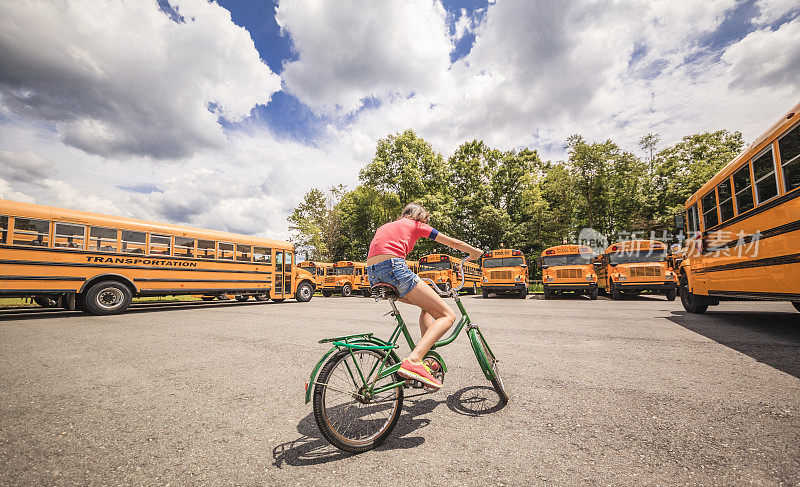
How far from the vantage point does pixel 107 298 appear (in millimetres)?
9562

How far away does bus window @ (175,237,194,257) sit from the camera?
36.7ft

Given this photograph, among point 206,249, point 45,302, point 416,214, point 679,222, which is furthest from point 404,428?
point 45,302

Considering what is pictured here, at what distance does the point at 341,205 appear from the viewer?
3416cm

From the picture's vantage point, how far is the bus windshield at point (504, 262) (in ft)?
54.0

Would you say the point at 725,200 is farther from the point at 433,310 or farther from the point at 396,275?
the point at 396,275

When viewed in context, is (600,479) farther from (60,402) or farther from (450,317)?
(60,402)

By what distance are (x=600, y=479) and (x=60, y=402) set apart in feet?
15.1

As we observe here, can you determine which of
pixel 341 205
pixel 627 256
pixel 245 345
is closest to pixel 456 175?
pixel 341 205

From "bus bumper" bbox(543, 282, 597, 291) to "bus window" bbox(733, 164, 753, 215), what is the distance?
28.7 feet

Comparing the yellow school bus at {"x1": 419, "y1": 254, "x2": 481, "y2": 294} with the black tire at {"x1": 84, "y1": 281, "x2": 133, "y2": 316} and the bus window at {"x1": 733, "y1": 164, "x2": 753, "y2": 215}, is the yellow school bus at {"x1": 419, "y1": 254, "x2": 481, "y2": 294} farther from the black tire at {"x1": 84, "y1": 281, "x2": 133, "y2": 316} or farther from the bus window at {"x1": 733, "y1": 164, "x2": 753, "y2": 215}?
the black tire at {"x1": 84, "y1": 281, "x2": 133, "y2": 316}

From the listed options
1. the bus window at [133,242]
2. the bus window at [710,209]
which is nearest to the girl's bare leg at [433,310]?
the bus window at [710,209]

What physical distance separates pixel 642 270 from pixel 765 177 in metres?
9.61

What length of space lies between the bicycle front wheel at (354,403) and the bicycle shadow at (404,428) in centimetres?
12

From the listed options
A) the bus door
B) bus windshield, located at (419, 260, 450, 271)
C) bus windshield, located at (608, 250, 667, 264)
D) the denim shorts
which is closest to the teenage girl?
the denim shorts
